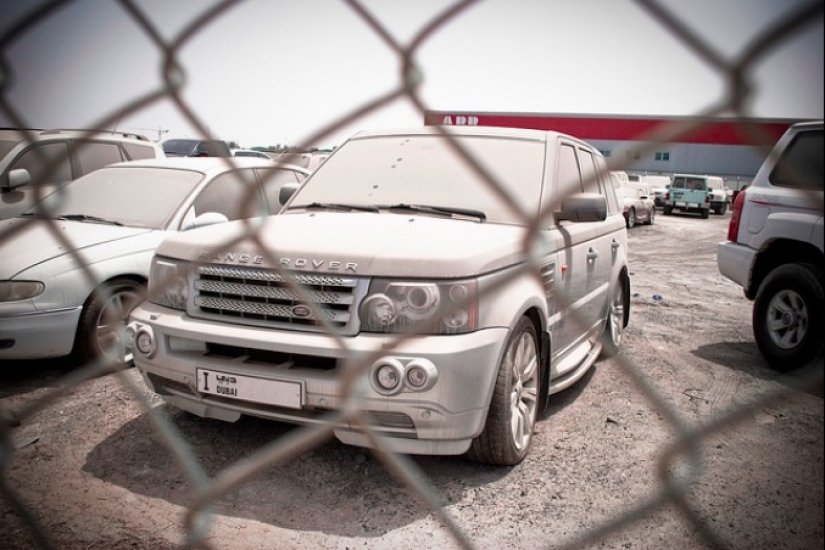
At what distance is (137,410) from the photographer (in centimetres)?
364

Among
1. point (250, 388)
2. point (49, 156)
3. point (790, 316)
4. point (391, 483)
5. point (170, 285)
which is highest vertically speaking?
point (49, 156)

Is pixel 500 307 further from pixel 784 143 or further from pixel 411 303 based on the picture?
pixel 784 143

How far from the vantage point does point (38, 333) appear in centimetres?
399

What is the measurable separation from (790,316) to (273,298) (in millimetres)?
4334

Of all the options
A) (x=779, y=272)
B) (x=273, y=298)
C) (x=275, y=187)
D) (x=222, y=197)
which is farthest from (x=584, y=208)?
(x=275, y=187)

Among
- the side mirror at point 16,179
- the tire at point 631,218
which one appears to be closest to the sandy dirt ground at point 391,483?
the side mirror at point 16,179

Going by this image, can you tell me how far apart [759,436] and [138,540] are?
130 inches

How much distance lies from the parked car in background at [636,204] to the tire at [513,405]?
17484mm

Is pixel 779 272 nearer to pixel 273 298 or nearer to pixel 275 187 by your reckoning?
pixel 273 298

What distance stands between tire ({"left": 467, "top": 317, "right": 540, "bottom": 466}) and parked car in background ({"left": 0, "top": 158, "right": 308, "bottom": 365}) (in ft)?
5.27

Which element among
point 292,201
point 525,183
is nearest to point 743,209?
point 525,183

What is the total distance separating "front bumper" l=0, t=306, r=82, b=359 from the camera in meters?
3.91

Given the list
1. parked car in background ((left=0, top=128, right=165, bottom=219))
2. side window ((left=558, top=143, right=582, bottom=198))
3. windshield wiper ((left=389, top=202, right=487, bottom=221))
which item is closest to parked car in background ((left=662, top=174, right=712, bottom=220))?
parked car in background ((left=0, top=128, right=165, bottom=219))

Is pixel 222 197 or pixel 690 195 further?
pixel 690 195
